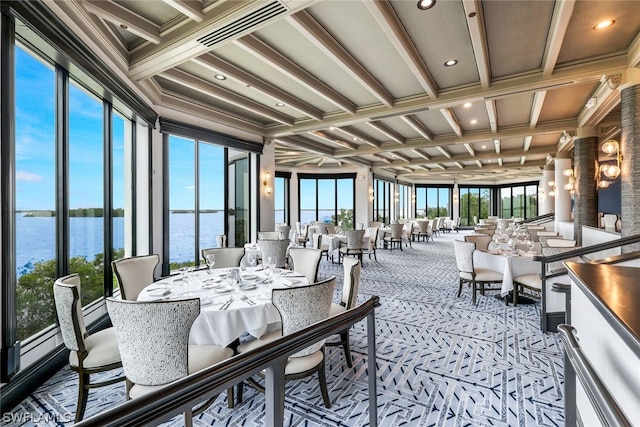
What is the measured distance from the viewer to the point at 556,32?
327 centimetres

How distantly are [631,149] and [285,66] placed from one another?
503 cm

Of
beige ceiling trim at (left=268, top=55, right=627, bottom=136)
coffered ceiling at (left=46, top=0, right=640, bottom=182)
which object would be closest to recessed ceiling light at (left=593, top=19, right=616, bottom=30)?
coffered ceiling at (left=46, top=0, right=640, bottom=182)

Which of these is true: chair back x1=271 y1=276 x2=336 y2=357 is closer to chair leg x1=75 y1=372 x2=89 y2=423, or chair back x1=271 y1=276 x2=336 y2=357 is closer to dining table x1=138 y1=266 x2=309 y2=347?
dining table x1=138 y1=266 x2=309 y2=347

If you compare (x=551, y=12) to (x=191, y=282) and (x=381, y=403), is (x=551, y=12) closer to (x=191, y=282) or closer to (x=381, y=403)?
(x=381, y=403)

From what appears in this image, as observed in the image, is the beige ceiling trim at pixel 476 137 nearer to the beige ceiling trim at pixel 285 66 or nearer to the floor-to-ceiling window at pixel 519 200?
the beige ceiling trim at pixel 285 66

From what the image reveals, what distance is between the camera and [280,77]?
477 cm

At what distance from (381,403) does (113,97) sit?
4552 millimetres

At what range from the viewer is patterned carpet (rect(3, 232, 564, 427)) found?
217cm

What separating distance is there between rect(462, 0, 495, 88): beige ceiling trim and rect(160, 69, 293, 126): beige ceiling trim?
387 centimetres

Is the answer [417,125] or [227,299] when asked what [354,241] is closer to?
[417,125]

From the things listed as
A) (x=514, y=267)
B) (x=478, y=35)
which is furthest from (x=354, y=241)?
(x=478, y=35)

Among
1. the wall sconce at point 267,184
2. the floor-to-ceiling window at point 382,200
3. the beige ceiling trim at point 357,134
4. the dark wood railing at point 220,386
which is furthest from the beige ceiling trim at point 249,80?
the floor-to-ceiling window at point 382,200

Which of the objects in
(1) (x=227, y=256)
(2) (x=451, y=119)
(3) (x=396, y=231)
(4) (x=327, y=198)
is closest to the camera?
(1) (x=227, y=256)

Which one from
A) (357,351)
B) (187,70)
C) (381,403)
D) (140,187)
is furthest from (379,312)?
(187,70)
